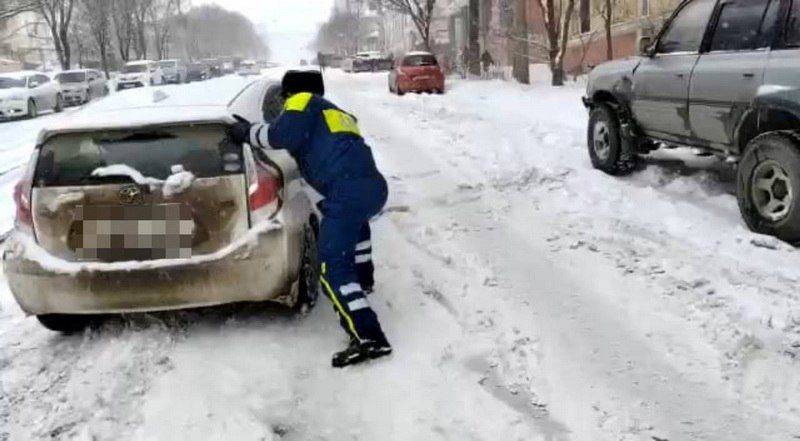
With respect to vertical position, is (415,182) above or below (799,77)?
below

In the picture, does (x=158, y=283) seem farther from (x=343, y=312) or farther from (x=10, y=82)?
(x=10, y=82)

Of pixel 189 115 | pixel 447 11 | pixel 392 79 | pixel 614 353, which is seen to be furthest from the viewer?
pixel 447 11

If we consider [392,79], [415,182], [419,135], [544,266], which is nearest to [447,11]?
[392,79]

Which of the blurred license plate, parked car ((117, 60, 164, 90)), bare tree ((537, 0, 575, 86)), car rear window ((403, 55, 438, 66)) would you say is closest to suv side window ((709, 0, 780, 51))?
the blurred license plate

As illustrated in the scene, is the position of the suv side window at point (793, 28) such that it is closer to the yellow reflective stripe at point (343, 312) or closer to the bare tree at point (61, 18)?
the yellow reflective stripe at point (343, 312)

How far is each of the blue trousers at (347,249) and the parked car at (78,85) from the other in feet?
84.7

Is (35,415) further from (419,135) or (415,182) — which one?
(419,135)

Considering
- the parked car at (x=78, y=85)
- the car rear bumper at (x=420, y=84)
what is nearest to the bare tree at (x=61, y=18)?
the parked car at (x=78, y=85)

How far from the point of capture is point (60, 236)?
13.3 feet

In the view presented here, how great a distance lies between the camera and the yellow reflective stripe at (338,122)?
12.9 feet

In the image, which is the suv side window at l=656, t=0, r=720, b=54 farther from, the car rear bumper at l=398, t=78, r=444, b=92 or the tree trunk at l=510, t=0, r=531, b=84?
the tree trunk at l=510, t=0, r=531, b=84

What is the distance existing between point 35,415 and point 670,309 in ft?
11.4

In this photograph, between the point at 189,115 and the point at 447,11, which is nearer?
the point at 189,115

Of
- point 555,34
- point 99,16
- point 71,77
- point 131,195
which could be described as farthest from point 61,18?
point 131,195
